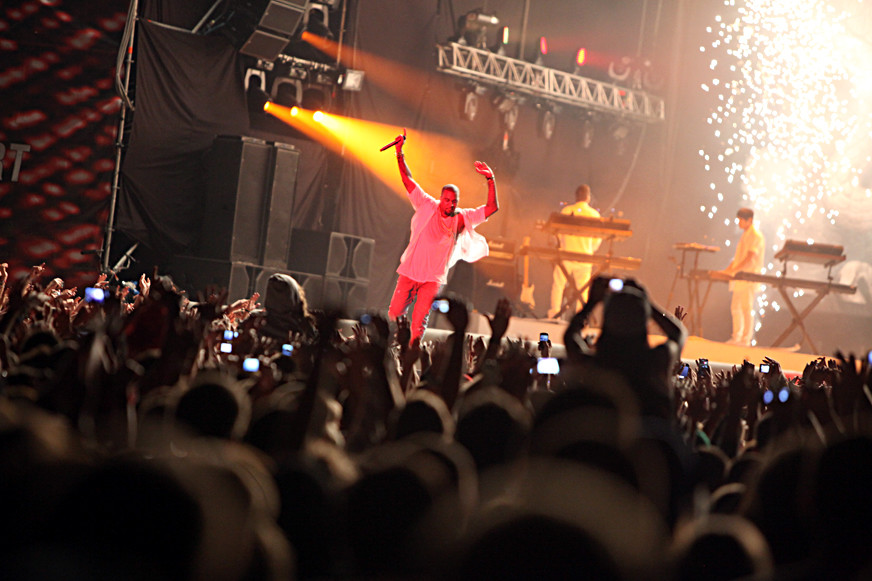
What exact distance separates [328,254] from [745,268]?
5.93m

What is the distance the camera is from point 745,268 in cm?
1193

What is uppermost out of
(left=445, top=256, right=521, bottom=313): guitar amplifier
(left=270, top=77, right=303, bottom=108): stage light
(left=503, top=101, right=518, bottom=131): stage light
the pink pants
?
(left=503, top=101, right=518, bottom=131): stage light

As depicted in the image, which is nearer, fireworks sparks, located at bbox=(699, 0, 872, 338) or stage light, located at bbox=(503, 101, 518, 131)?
stage light, located at bbox=(503, 101, 518, 131)

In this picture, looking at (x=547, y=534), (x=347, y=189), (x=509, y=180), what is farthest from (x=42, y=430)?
(x=509, y=180)

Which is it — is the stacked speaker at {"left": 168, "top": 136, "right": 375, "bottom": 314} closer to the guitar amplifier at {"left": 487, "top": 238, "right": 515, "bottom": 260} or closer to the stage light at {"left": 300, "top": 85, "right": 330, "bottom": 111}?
the stage light at {"left": 300, "top": 85, "right": 330, "bottom": 111}

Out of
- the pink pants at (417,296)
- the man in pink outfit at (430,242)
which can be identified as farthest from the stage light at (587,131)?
the pink pants at (417,296)

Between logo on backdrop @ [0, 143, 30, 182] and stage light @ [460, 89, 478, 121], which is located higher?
stage light @ [460, 89, 478, 121]

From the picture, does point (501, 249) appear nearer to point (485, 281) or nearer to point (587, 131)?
point (485, 281)

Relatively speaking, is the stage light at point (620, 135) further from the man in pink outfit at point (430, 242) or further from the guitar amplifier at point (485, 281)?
the man in pink outfit at point (430, 242)

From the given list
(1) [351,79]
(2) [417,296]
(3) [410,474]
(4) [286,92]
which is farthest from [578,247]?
(3) [410,474]

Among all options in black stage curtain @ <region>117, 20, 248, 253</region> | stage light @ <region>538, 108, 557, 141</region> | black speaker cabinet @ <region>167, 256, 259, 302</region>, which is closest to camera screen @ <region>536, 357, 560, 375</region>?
black speaker cabinet @ <region>167, 256, 259, 302</region>

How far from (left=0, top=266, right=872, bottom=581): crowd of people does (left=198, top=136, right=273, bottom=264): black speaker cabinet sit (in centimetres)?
787

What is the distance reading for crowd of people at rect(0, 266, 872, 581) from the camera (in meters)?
0.99

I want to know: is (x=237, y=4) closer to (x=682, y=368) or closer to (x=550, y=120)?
(x=550, y=120)
